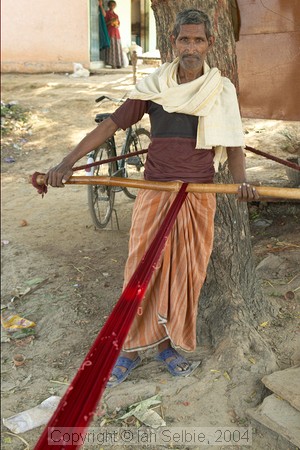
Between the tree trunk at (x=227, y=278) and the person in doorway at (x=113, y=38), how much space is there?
32.1 feet

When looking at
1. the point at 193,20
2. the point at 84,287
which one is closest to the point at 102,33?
the point at 84,287

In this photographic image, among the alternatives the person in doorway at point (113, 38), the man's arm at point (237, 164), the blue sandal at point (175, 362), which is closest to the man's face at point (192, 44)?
the man's arm at point (237, 164)

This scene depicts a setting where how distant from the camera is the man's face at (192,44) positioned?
241 centimetres

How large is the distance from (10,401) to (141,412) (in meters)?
0.83

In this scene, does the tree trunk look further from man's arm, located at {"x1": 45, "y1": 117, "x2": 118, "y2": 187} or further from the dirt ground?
man's arm, located at {"x1": 45, "y1": 117, "x2": 118, "y2": 187}

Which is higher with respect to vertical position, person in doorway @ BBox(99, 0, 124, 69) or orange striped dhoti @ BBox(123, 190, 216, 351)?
person in doorway @ BBox(99, 0, 124, 69)

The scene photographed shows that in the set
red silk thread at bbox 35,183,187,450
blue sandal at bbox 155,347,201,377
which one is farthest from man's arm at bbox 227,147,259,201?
blue sandal at bbox 155,347,201,377

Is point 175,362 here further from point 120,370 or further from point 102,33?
point 102,33

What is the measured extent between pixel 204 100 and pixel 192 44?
0.82 feet

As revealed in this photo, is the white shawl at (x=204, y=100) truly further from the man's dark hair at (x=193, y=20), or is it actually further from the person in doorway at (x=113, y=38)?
the person in doorway at (x=113, y=38)

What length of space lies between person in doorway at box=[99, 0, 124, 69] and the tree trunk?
385 inches

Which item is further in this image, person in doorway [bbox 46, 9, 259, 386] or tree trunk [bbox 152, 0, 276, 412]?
tree trunk [bbox 152, 0, 276, 412]

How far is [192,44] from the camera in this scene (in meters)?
2.42

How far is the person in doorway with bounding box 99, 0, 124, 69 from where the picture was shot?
40.5 feet
